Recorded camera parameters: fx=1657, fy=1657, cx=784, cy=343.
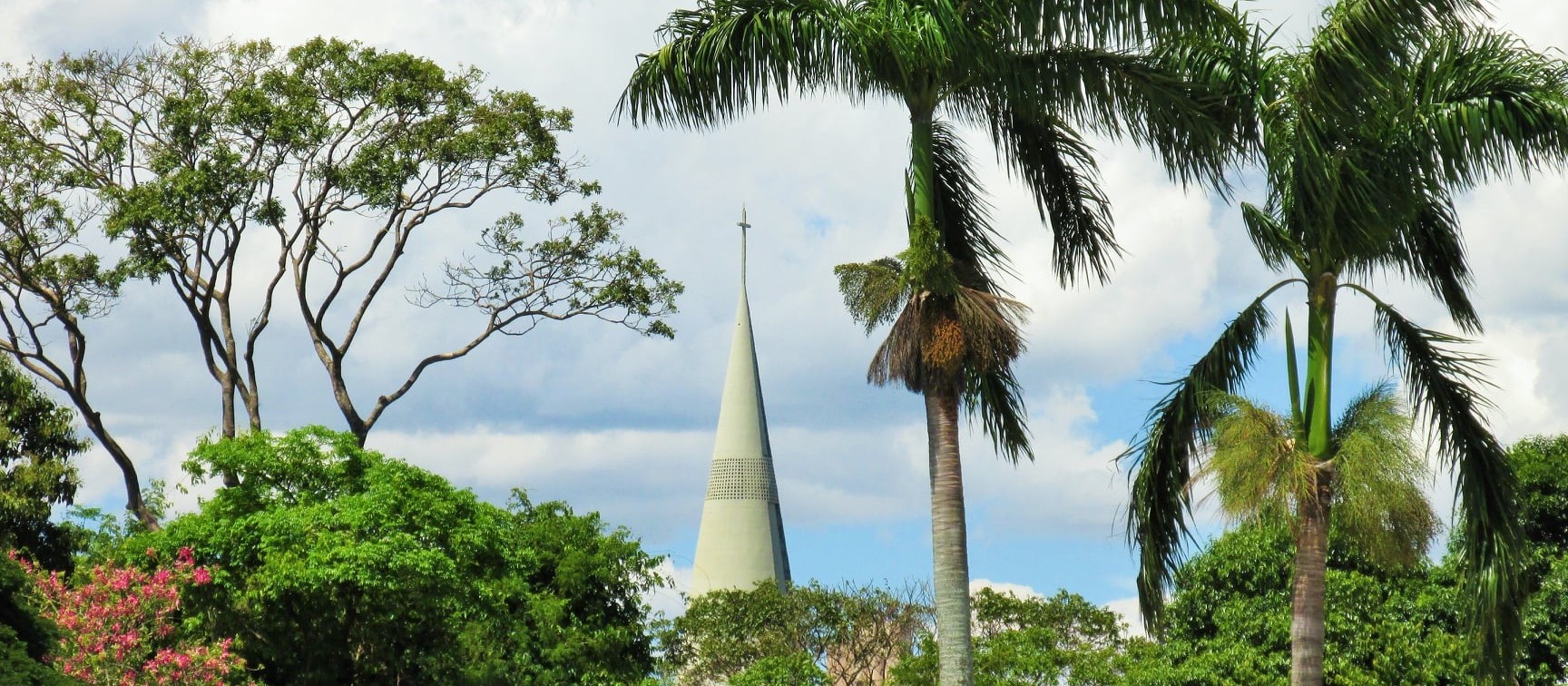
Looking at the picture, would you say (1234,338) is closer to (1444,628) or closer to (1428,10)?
(1428,10)

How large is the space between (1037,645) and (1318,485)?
64.7 ft

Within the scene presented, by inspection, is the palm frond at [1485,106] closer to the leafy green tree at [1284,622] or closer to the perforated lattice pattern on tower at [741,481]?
the leafy green tree at [1284,622]

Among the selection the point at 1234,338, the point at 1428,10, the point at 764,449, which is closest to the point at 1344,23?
the point at 1428,10

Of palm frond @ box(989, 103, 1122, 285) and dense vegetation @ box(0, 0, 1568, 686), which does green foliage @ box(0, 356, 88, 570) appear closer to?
dense vegetation @ box(0, 0, 1568, 686)

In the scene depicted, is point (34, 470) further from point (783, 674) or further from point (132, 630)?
point (783, 674)

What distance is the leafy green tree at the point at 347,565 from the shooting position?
22.8 m

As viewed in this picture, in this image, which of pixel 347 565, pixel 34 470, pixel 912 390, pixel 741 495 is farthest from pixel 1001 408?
pixel 741 495

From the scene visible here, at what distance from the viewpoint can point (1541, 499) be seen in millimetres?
27703

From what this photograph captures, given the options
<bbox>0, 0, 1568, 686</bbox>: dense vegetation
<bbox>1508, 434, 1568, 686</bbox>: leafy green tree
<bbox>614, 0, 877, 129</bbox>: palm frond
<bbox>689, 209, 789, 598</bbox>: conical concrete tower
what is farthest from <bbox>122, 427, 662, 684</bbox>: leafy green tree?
<bbox>689, 209, 789, 598</bbox>: conical concrete tower

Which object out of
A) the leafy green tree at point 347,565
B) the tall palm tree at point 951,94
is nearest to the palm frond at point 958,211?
the tall palm tree at point 951,94

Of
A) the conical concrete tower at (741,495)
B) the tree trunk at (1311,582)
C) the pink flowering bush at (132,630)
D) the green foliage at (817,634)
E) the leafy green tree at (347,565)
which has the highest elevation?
the conical concrete tower at (741,495)

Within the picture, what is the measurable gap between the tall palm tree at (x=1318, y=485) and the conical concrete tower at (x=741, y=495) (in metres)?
35.5

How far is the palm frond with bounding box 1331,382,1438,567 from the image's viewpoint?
13.5 metres

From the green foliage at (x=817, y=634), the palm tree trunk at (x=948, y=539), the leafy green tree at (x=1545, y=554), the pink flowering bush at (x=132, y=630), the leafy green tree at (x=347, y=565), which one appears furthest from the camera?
the green foliage at (x=817, y=634)
